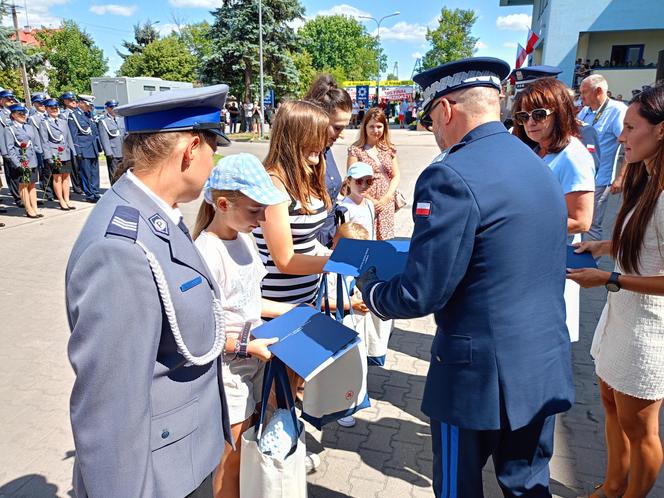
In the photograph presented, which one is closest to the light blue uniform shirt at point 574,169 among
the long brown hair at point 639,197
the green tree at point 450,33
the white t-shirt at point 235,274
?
the long brown hair at point 639,197

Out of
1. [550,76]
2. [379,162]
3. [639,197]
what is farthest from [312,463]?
[550,76]

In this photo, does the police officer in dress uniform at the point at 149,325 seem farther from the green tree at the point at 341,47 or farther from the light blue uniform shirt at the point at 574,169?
the green tree at the point at 341,47

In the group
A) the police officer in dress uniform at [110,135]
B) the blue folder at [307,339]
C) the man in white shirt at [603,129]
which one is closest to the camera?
the blue folder at [307,339]

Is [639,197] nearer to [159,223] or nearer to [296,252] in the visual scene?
[296,252]

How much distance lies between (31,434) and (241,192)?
2632 mm

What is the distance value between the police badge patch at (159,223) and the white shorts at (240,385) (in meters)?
0.83

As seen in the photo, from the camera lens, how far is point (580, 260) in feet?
7.73

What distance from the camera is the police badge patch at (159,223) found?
1329mm

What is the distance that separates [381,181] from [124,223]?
385 centimetres

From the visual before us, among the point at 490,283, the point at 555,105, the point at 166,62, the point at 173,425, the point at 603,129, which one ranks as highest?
the point at 166,62

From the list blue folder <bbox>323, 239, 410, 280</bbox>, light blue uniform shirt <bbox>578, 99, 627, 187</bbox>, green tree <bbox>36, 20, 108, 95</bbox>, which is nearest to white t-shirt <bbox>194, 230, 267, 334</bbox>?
blue folder <bbox>323, 239, 410, 280</bbox>

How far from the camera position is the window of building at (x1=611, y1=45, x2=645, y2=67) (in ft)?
86.8

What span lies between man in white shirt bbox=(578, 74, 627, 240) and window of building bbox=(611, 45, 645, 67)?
25.5m

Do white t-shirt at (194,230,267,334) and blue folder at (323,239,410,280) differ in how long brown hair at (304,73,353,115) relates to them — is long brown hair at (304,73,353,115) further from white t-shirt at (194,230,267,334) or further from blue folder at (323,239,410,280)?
white t-shirt at (194,230,267,334)
